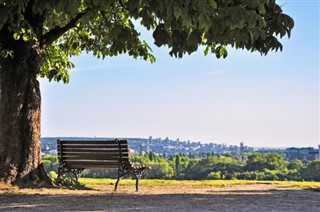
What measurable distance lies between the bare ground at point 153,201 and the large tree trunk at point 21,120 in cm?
100

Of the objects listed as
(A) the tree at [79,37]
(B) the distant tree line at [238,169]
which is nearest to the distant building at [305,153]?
(B) the distant tree line at [238,169]

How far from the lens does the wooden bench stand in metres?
13.4

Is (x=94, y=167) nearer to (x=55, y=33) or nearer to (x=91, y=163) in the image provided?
(x=91, y=163)

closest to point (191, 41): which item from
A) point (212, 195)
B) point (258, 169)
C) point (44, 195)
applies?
point (212, 195)

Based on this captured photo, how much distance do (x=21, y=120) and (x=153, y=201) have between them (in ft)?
14.7

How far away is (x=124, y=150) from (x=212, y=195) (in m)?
2.64

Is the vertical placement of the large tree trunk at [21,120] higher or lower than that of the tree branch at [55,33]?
lower

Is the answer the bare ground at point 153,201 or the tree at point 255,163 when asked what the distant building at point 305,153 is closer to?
the tree at point 255,163

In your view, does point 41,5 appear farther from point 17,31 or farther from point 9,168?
point 9,168

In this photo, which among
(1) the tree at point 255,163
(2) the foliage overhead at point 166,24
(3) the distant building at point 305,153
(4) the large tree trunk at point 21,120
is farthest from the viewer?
(3) the distant building at point 305,153

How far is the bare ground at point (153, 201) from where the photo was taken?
9414 millimetres

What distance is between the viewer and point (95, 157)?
45.1 ft

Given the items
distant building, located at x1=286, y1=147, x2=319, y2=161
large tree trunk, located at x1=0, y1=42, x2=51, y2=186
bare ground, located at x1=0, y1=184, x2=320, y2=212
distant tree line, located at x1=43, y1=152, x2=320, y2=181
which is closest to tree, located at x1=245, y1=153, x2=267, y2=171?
distant tree line, located at x1=43, y1=152, x2=320, y2=181

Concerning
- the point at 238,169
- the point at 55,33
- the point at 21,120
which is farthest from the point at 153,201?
the point at 238,169
